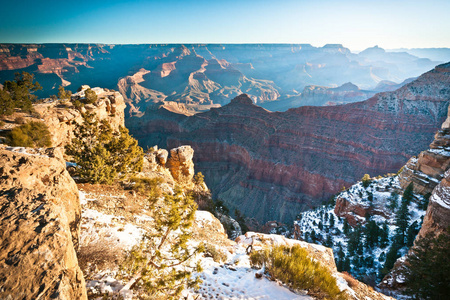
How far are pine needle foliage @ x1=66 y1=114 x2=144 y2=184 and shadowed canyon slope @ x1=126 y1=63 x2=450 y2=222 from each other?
4437cm

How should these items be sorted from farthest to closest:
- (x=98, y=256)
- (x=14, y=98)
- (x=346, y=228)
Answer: (x=346, y=228)
(x=14, y=98)
(x=98, y=256)

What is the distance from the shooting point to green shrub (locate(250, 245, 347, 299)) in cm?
740

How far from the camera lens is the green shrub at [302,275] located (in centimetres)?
740

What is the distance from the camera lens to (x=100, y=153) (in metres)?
12.8

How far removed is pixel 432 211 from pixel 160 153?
29.3 metres

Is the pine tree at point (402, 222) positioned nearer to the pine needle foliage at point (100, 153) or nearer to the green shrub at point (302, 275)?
the green shrub at point (302, 275)

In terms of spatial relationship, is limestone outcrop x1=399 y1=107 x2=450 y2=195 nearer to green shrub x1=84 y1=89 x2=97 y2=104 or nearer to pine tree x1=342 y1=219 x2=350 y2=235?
pine tree x1=342 y1=219 x2=350 y2=235

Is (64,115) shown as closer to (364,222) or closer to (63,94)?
(63,94)

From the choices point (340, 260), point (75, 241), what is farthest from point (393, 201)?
point (75, 241)

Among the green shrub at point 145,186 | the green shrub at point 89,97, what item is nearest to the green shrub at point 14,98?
the green shrub at point 89,97

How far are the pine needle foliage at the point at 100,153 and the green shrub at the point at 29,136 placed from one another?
4.19 meters

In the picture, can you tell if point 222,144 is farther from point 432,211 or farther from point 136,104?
point 136,104

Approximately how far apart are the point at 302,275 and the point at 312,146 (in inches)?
2230

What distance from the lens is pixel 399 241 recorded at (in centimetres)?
2164
